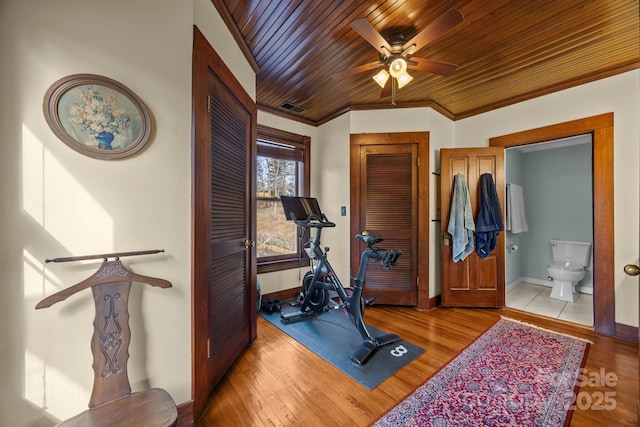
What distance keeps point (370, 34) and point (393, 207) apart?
206 centimetres

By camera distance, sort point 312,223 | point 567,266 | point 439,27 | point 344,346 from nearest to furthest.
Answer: point 439,27, point 344,346, point 312,223, point 567,266

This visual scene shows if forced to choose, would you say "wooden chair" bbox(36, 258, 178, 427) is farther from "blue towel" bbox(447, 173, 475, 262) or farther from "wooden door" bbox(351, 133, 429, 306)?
"blue towel" bbox(447, 173, 475, 262)

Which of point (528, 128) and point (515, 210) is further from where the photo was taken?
point (515, 210)

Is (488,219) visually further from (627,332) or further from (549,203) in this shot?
(549,203)

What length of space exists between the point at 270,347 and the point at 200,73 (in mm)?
2267

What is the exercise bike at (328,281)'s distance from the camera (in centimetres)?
212

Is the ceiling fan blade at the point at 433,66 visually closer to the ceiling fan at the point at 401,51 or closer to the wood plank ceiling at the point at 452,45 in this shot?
the ceiling fan at the point at 401,51

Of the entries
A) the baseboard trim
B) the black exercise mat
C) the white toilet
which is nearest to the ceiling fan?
the black exercise mat

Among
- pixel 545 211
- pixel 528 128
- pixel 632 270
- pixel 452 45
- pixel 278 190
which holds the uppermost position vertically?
pixel 452 45

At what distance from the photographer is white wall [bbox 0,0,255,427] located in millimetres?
1029

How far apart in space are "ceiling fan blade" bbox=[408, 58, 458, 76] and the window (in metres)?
2.03

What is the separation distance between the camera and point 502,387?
67.0 inches

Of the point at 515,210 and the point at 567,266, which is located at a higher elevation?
the point at 515,210

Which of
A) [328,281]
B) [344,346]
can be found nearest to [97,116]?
[328,281]
